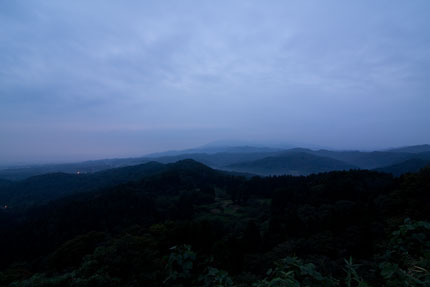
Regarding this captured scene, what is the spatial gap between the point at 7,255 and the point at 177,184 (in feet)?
103

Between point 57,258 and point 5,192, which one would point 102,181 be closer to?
point 5,192

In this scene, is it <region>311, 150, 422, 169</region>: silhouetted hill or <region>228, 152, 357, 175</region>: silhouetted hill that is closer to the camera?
<region>311, 150, 422, 169</region>: silhouetted hill

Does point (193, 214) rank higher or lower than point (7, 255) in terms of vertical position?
higher

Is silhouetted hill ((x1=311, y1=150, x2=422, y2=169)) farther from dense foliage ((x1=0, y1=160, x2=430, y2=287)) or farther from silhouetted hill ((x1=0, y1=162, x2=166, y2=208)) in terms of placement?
silhouetted hill ((x1=0, y1=162, x2=166, y2=208))

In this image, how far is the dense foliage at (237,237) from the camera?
244 centimetres

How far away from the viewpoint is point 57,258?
1541 centimetres

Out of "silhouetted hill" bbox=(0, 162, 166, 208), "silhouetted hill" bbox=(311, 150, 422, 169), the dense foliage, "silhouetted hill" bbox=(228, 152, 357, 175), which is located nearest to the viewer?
the dense foliage

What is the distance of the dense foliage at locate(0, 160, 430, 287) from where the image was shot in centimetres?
244

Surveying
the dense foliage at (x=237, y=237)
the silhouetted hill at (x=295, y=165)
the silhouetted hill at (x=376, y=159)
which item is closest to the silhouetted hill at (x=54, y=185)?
the dense foliage at (x=237, y=237)

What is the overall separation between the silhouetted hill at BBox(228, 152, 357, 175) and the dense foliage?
2682 inches

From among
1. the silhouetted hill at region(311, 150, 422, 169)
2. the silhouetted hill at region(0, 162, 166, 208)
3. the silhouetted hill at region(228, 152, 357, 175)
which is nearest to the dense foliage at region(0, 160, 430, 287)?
the silhouetted hill at region(0, 162, 166, 208)

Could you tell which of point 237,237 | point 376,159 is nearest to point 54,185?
point 237,237

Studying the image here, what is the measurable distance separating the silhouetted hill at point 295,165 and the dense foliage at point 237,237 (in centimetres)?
6812

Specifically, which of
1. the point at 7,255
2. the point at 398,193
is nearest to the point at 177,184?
the point at 7,255
